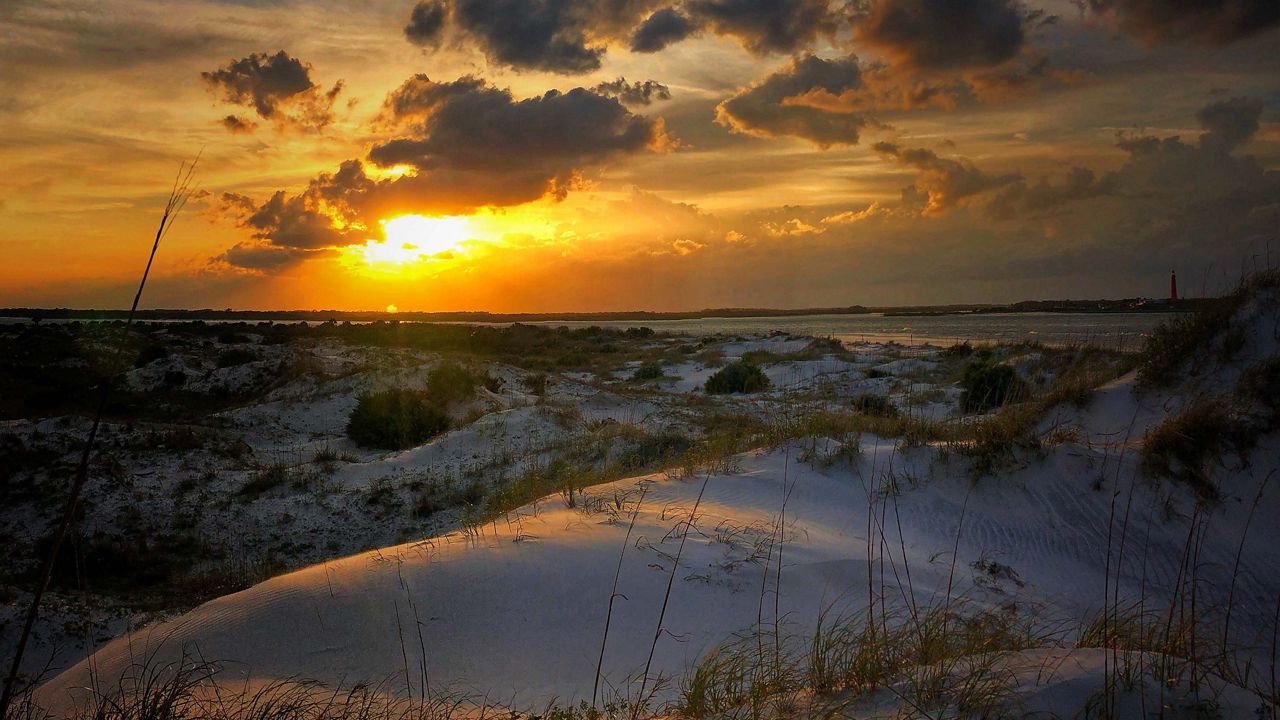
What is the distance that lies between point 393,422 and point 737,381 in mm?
11636

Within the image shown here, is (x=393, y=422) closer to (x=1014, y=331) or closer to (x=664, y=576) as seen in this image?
(x=664, y=576)

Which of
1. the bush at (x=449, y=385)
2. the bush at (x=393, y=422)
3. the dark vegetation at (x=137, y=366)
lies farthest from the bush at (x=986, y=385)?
the dark vegetation at (x=137, y=366)

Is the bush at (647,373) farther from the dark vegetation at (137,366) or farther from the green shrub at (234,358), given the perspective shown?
the green shrub at (234,358)

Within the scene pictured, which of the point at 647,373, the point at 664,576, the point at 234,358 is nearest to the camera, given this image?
the point at 664,576

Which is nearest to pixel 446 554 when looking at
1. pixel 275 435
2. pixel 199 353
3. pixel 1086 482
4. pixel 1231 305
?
pixel 1086 482

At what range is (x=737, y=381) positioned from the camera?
22203mm

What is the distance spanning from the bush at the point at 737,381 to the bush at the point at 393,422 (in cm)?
983

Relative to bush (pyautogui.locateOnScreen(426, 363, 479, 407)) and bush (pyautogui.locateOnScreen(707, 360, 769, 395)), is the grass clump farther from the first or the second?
bush (pyautogui.locateOnScreen(707, 360, 769, 395))

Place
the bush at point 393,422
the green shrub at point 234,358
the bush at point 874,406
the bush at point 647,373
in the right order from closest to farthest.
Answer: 1. the bush at point 393,422
2. the bush at point 874,406
3. the green shrub at point 234,358
4. the bush at point 647,373

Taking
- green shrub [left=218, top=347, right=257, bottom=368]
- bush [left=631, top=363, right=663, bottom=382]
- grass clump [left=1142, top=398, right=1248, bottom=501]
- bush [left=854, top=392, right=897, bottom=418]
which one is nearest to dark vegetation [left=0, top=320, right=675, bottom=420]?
green shrub [left=218, top=347, right=257, bottom=368]

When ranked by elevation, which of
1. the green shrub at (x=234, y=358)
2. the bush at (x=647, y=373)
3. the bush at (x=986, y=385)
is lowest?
the bush at (x=647, y=373)

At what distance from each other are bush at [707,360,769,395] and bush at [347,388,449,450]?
32.2ft

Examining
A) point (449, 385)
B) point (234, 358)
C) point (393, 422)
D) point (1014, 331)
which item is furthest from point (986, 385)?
point (1014, 331)

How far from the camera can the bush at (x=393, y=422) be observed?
46.0ft
